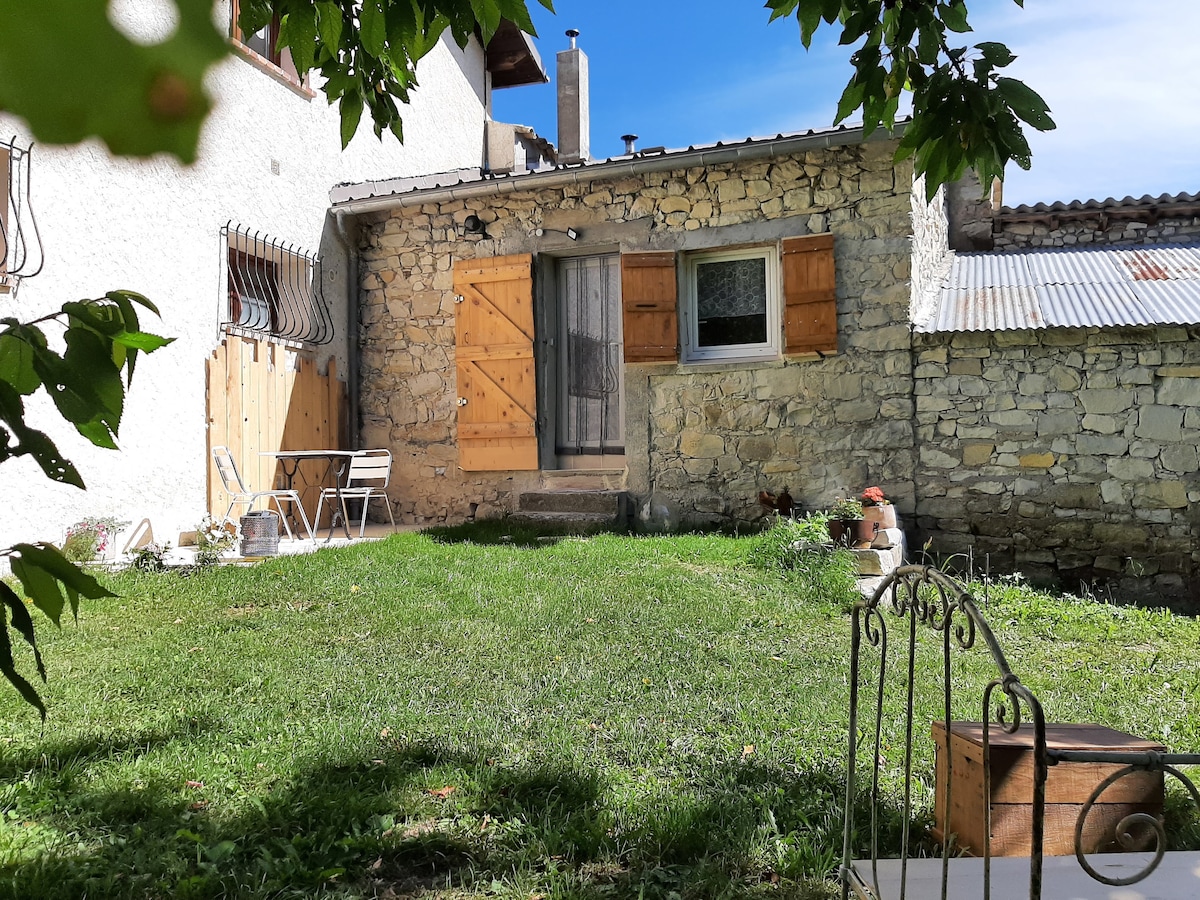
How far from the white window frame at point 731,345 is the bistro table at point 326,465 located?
3313 mm

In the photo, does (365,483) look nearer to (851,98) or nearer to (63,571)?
(851,98)

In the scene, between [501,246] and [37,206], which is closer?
[37,206]

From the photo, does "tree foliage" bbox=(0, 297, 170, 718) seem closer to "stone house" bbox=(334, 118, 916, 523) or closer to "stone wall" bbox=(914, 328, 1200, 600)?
"stone house" bbox=(334, 118, 916, 523)

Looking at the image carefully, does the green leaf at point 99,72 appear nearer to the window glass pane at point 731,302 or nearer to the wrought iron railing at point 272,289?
the wrought iron railing at point 272,289

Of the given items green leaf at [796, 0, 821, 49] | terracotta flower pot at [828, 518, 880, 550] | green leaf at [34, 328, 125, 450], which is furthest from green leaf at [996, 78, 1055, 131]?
terracotta flower pot at [828, 518, 880, 550]

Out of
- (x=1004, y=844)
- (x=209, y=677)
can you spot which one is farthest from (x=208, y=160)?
(x=209, y=677)

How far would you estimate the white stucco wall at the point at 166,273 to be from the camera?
5781 mm

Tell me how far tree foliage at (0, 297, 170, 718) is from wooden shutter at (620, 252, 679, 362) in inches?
290

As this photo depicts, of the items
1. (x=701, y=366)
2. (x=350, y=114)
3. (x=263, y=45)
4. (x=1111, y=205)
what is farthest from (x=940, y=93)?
(x=1111, y=205)

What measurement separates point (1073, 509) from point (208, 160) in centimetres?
798

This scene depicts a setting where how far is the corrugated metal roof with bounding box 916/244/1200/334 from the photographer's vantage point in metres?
Result: 6.98

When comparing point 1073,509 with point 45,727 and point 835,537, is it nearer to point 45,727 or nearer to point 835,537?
point 835,537

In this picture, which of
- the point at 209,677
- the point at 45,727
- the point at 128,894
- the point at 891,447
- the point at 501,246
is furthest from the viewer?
the point at 501,246

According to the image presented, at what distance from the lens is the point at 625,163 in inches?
309
